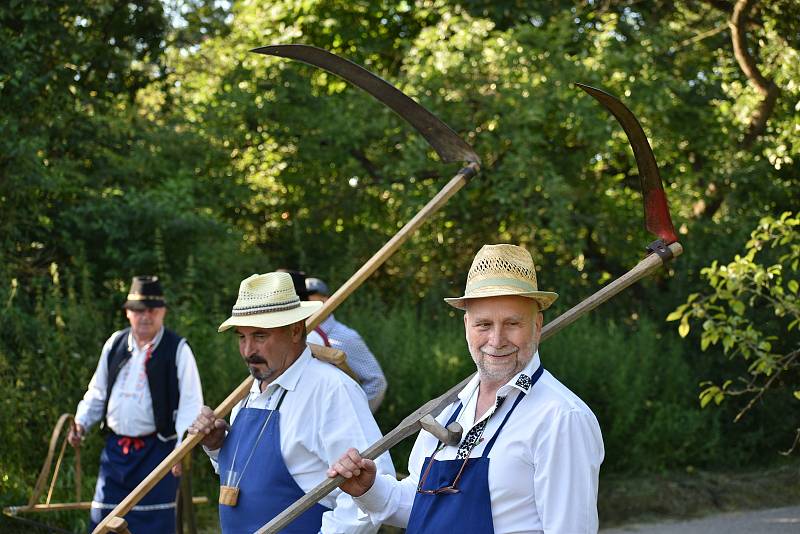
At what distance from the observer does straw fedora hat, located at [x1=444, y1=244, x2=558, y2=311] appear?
10.3 feet

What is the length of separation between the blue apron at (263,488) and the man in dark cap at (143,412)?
2627 mm

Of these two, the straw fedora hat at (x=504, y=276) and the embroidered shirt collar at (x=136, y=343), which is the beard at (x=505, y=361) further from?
the embroidered shirt collar at (x=136, y=343)

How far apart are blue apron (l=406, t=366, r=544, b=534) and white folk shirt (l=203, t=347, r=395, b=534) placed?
0.73m

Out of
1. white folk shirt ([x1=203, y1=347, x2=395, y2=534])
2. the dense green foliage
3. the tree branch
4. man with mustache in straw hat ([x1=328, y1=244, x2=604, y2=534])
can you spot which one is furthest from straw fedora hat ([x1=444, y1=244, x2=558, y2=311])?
the tree branch

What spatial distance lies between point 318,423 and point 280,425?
5.9 inches

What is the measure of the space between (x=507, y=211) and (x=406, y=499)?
32.8 feet

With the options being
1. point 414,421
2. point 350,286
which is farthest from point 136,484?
point 414,421

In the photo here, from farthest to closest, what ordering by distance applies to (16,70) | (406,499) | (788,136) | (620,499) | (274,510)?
(16,70) < (620,499) < (788,136) < (274,510) < (406,499)

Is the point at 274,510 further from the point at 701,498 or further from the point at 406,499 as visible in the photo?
the point at 701,498

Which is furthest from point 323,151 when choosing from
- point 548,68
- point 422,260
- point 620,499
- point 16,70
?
point 620,499

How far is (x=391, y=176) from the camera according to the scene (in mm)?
12883

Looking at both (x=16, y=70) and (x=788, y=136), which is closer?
(x=788, y=136)

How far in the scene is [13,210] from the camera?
1014cm

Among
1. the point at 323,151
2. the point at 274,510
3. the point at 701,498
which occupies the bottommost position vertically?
the point at 701,498
